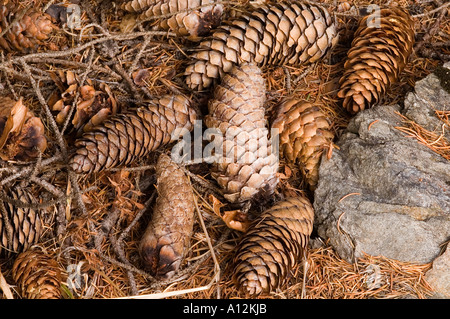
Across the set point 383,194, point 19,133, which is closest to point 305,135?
point 383,194

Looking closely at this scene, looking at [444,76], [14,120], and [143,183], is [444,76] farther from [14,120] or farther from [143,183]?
[14,120]

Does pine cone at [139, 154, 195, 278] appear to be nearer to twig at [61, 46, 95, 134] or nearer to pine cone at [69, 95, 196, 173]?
pine cone at [69, 95, 196, 173]

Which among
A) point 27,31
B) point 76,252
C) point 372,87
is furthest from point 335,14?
point 76,252

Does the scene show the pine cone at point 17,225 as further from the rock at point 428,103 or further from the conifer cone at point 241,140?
the rock at point 428,103

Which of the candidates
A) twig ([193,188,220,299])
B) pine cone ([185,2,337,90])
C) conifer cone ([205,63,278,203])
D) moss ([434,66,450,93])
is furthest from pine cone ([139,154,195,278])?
moss ([434,66,450,93])

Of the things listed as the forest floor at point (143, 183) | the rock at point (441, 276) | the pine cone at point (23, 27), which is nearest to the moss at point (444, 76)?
the forest floor at point (143, 183)

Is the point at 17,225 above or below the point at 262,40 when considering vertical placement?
below
